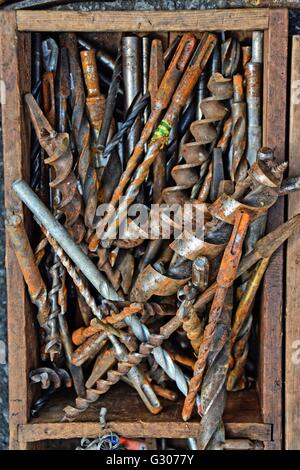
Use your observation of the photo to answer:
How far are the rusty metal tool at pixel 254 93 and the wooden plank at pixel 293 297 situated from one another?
61 mm

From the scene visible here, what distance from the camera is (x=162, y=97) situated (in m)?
1.16

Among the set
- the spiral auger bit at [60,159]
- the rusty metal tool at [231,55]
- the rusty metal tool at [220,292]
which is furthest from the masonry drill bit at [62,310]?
the rusty metal tool at [231,55]

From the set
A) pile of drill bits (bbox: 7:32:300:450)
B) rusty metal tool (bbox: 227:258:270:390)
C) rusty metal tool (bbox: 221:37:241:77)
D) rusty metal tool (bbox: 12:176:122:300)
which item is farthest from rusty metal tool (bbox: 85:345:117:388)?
rusty metal tool (bbox: 221:37:241:77)

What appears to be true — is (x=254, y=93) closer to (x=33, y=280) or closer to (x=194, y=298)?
(x=194, y=298)

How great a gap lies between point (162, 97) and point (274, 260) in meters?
0.37

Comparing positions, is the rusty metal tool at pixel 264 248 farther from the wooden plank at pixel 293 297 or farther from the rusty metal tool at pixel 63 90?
the rusty metal tool at pixel 63 90

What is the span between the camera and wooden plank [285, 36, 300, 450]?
3.71 ft

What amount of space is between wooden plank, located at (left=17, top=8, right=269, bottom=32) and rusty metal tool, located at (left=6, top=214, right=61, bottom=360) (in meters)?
0.36

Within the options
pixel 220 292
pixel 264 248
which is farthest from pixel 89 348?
pixel 264 248

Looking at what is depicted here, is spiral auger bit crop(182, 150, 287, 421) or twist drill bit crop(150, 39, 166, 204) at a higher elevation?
twist drill bit crop(150, 39, 166, 204)

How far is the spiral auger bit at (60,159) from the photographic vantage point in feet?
3.75

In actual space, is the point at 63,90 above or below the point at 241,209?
above

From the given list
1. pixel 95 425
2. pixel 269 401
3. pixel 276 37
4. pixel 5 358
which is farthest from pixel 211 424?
pixel 276 37

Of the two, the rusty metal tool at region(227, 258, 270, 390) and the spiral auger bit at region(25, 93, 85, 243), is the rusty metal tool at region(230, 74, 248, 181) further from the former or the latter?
the spiral auger bit at region(25, 93, 85, 243)
